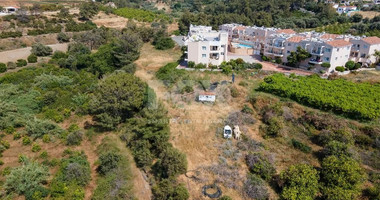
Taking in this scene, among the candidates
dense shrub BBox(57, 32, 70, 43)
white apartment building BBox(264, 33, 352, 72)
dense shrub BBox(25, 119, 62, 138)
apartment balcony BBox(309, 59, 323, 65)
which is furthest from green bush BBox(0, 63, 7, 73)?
apartment balcony BBox(309, 59, 323, 65)

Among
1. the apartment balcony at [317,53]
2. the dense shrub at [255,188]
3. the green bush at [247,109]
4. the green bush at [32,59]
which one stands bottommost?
the dense shrub at [255,188]

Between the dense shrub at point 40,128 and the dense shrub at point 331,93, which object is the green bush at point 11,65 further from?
the dense shrub at point 331,93

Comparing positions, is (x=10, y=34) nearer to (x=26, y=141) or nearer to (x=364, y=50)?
(x=26, y=141)

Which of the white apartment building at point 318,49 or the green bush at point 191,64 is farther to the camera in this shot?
the green bush at point 191,64

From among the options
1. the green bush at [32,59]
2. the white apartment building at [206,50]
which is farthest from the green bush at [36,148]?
the green bush at [32,59]

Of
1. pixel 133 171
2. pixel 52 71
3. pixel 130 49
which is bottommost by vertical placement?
pixel 133 171

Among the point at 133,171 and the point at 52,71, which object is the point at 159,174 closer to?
the point at 133,171

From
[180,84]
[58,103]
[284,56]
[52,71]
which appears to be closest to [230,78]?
[180,84]
